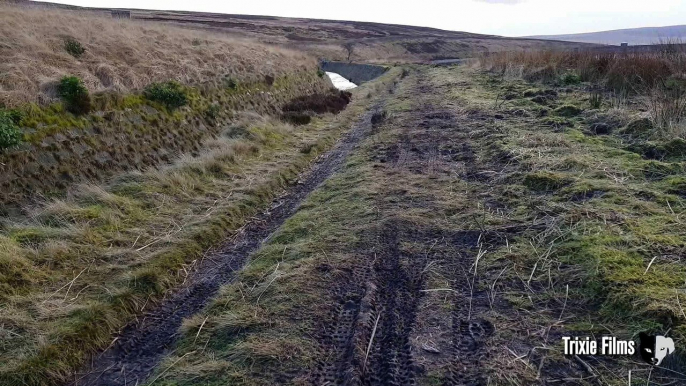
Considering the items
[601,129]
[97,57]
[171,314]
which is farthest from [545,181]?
[97,57]

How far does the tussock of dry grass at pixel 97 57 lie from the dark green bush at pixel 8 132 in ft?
2.18

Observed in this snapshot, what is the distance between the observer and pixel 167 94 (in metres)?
12.3

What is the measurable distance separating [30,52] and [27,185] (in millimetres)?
4843

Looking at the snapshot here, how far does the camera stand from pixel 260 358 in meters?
4.15

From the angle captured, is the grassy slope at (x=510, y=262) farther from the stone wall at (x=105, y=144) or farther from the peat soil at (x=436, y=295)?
the stone wall at (x=105, y=144)

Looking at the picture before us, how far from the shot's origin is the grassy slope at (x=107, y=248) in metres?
4.67

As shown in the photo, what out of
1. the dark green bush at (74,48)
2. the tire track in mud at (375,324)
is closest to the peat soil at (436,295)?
the tire track in mud at (375,324)

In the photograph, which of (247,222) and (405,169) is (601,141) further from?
(247,222)

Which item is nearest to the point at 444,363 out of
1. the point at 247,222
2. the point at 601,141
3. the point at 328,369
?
the point at 328,369

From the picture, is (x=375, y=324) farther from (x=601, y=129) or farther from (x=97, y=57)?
(x=97, y=57)

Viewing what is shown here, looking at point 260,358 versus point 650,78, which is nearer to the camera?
point 260,358

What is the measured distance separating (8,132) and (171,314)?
4.95 metres

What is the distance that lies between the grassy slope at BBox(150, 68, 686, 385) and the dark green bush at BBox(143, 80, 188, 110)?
600 cm

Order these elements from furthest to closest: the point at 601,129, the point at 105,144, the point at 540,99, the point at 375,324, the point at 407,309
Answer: the point at 540,99 < the point at 601,129 < the point at 105,144 < the point at 407,309 < the point at 375,324
